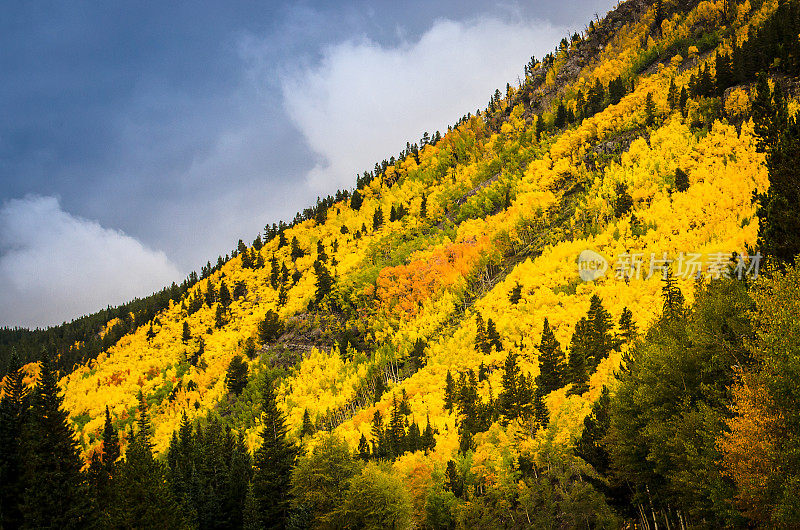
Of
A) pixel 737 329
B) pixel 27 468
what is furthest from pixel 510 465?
pixel 27 468

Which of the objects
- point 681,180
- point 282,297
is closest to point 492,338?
point 681,180

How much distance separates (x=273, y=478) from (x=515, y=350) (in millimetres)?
44938

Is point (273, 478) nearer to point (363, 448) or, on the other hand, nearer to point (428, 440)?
point (363, 448)

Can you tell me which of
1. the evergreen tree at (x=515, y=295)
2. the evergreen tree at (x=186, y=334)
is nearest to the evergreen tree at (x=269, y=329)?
the evergreen tree at (x=186, y=334)

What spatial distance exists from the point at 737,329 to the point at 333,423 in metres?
76.5

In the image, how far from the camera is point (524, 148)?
16712 centimetres

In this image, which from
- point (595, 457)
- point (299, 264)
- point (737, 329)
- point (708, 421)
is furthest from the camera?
point (299, 264)

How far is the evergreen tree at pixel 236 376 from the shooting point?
109 metres

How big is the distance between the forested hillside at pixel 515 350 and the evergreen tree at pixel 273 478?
222mm

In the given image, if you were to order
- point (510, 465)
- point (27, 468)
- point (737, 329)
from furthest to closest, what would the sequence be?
1. point (510, 465)
2. point (27, 468)
3. point (737, 329)

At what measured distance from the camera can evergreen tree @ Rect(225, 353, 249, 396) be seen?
109 meters

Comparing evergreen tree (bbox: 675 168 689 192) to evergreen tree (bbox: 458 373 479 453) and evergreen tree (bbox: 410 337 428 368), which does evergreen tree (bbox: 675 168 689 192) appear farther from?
evergreen tree (bbox: 410 337 428 368)

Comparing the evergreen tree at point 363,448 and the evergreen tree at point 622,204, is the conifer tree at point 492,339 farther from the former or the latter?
the evergreen tree at point 622,204

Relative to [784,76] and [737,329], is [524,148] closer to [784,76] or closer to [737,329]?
[784,76]
